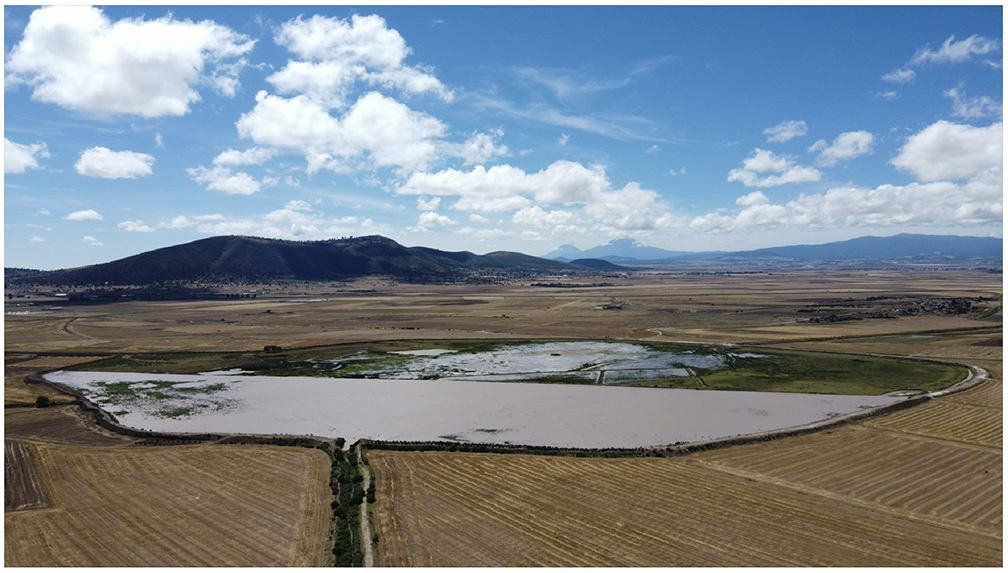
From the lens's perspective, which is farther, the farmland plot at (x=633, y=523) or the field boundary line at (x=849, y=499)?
the field boundary line at (x=849, y=499)

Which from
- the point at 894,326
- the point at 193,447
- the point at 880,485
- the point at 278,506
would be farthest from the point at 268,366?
the point at 894,326

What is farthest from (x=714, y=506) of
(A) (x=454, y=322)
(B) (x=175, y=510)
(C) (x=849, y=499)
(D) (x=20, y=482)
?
(A) (x=454, y=322)

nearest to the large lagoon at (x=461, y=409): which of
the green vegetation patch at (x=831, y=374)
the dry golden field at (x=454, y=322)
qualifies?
the green vegetation patch at (x=831, y=374)

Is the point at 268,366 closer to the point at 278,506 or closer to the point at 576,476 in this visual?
the point at 278,506

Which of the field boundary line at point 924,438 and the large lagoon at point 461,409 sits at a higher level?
the large lagoon at point 461,409

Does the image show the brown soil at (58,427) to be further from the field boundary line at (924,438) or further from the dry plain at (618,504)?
the field boundary line at (924,438)

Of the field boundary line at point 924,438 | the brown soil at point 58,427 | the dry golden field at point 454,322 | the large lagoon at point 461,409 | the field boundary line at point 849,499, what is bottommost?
the field boundary line at point 849,499
